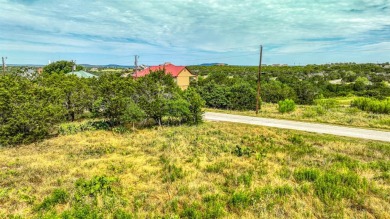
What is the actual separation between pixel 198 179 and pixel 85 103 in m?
18.2

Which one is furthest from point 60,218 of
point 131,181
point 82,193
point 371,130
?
point 371,130

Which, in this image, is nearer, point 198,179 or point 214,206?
point 214,206

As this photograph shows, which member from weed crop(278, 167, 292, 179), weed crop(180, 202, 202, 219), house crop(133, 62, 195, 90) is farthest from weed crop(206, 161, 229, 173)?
house crop(133, 62, 195, 90)

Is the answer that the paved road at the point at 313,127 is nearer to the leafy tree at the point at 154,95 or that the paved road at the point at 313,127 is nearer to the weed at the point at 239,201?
the leafy tree at the point at 154,95

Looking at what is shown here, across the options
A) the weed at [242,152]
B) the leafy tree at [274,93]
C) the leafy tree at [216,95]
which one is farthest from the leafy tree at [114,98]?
the leafy tree at [274,93]

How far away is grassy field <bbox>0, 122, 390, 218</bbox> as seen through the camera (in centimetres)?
695

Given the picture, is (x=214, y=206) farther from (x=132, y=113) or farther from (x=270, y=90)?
(x=270, y=90)

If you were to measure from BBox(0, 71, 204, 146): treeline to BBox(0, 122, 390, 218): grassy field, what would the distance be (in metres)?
1.72

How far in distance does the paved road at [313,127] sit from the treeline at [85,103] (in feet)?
14.5

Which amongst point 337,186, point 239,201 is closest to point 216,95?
point 337,186

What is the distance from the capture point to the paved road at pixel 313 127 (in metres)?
16.2

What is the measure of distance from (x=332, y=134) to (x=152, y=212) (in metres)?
14.6

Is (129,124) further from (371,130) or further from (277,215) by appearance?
(371,130)

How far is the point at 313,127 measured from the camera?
1886 cm
